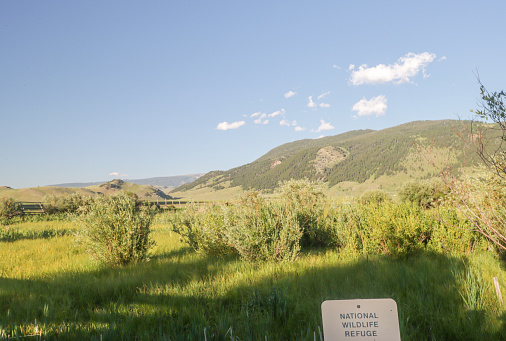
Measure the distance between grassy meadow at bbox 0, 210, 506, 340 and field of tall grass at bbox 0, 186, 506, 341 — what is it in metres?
0.02

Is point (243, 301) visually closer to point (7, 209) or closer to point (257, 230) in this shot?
point (257, 230)

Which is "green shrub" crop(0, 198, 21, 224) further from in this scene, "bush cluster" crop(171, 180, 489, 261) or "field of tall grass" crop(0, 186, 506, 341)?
"bush cluster" crop(171, 180, 489, 261)

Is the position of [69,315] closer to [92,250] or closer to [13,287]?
[13,287]

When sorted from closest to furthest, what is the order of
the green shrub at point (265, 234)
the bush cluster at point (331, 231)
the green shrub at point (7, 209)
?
1. the green shrub at point (265, 234)
2. the bush cluster at point (331, 231)
3. the green shrub at point (7, 209)

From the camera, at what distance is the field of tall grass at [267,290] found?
351 cm

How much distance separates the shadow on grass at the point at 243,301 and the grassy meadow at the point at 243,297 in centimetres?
2

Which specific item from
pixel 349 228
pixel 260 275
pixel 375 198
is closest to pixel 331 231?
pixel 349 228

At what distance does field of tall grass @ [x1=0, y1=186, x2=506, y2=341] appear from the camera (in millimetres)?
3512

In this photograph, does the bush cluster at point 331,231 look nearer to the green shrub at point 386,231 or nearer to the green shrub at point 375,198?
the green shrub at point 386,231

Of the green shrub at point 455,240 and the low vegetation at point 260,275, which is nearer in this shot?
the low vegetation at point 260,275

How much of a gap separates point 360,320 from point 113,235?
8014 mm

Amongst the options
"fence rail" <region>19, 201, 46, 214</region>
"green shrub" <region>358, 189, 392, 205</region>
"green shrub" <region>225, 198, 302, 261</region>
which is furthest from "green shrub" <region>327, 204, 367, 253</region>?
"fence rail" <region>19, 201, 46, 214</region>

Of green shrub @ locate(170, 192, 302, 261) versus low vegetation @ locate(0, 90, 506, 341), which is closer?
low vegetation @ locate(0, 90, 506, 341)

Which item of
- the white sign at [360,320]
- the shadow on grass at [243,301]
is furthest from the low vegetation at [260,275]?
the white sign at [360,320]
